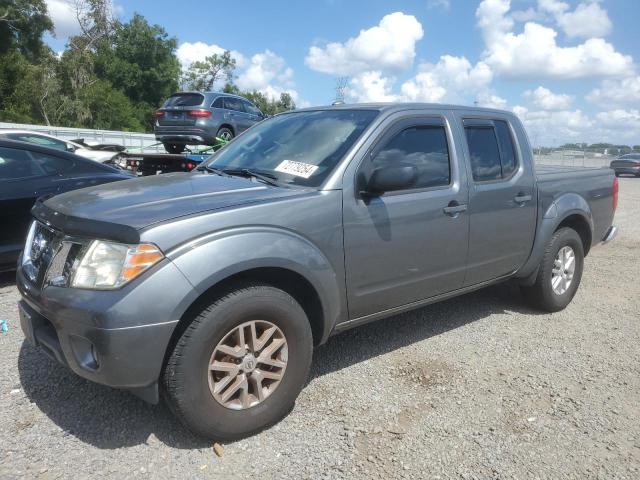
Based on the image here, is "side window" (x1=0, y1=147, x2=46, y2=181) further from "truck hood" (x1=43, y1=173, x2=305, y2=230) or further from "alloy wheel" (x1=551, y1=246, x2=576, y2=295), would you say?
"alloy wheel" (x1=551, y1=246, x2=576, y2=295)

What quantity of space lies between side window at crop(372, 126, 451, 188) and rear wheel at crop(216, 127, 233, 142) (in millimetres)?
9183

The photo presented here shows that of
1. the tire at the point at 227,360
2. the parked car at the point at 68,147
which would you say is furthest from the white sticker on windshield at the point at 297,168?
the parked car at the point at 68,147

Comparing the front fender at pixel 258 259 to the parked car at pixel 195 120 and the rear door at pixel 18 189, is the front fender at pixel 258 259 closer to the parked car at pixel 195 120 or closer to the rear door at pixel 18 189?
the rear door at pixel 18 189

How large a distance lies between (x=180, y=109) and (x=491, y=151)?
31.1 feet

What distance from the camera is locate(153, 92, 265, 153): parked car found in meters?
11.9

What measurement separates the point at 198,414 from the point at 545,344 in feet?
9.71

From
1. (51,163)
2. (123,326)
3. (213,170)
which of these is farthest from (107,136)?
(123,326)

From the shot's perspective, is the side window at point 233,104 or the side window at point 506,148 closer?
the side window at point 506,148

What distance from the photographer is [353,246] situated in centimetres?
316

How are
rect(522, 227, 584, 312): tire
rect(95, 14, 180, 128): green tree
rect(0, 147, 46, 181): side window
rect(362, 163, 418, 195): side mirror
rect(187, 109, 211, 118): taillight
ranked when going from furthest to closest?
rect(95, 14, 180, 128): green tree, rect(187, 109, 211, 118): taillight, rect(0, 147, 46, 181): side window, rect(522, 227, 584, 312): tire, rect(362, 163, 418, 195): side mirror

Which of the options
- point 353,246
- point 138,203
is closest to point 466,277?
point 353,246

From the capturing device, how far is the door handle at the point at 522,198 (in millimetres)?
4281

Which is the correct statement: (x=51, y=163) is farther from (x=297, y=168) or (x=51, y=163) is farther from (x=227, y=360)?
(x=227, y=360)

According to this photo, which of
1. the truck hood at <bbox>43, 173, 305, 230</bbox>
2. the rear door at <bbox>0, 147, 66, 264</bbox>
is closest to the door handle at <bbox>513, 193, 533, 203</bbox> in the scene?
the truck hood at <bbox>43, 173, 305, 230</bbox>
